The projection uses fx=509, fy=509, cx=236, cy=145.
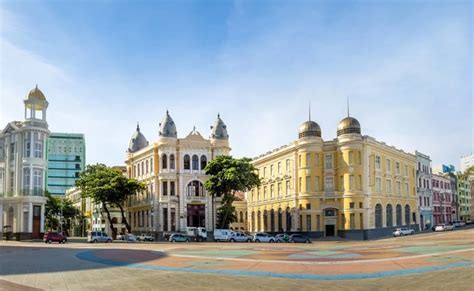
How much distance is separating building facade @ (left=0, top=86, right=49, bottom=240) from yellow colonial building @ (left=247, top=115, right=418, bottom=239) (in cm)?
3712

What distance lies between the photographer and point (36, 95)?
229 ft

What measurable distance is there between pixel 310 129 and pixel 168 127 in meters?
22.6

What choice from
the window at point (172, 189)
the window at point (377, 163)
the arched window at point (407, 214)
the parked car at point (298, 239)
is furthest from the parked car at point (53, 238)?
the arched window at point (407, 214)

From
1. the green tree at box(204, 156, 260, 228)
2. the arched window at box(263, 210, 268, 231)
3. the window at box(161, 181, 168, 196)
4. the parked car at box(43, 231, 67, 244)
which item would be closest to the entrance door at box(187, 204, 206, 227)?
the window at box(161, 181, 168, 196)

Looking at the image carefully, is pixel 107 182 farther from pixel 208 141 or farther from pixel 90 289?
pixel 90 289

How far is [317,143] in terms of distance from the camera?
78.6m

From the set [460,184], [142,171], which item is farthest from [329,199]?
[460,184]

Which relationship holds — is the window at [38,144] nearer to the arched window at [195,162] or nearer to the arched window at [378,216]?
the arched window at [195,162]

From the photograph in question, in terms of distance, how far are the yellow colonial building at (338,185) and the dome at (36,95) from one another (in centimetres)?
3800

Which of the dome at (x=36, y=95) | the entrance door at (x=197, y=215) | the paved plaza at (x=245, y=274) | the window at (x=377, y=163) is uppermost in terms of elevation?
the dome at (x=36, y=95)

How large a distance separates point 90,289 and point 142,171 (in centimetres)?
6969

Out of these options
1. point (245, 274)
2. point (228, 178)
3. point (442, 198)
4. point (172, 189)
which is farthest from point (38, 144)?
point (442, 198)

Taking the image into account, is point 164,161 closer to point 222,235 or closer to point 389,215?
point 222,235

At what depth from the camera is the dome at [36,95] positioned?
69.2 meters
